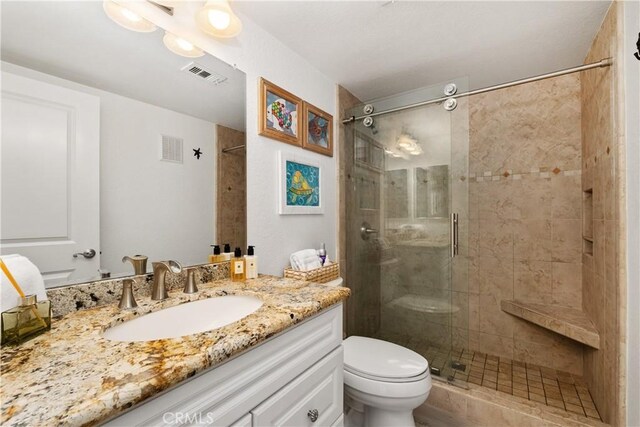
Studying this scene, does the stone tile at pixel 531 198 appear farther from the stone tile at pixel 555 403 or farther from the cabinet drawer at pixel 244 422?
the cabinet drawer at pixel 244 422

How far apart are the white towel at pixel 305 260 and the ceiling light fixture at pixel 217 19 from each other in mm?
1147

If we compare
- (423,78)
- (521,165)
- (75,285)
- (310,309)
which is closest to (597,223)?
(521,165)

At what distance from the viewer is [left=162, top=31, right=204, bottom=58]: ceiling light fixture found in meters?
1.12

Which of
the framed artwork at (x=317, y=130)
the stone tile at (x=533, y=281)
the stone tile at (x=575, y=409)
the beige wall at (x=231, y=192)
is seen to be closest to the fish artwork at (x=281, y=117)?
the framed artwork at (x=317, y=130)

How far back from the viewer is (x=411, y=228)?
1.94 meters

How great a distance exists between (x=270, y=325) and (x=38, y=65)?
999 mm

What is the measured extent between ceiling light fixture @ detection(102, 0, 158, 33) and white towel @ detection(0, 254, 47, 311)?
829 millimetres

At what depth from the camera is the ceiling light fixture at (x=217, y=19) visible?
1139 millimetres

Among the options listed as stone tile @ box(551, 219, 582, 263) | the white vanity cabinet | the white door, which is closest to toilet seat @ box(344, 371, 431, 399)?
the white vanity cabinet

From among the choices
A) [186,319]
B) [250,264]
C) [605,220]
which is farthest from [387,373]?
[605,220]

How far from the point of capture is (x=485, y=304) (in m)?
2.30

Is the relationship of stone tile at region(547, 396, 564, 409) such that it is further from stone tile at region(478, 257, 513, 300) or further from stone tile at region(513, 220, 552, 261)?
stone tile at region(513, 220, 552, 261)

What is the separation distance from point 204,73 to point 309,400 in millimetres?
1368

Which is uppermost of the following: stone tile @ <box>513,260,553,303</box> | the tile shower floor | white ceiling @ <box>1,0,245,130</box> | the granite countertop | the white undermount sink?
white ceiling @ <box>1,0,245,130</box>
